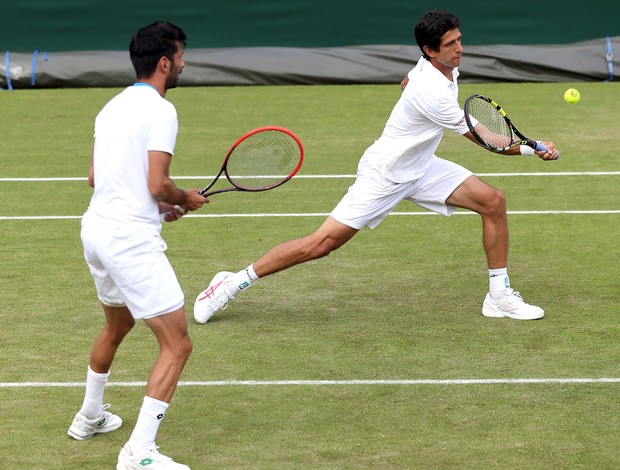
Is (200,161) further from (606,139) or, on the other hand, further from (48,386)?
(48,386)

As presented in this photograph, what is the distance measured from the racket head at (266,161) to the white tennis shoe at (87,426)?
1.62 m

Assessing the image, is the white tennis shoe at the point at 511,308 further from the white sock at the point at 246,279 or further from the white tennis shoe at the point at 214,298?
the white tennis shoe at the point at 214,298

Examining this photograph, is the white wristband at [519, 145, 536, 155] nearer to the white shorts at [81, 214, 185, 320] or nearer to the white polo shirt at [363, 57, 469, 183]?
the white polo shirt at [363, 57, 469, 183]

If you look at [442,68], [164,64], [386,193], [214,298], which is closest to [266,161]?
[386,193]

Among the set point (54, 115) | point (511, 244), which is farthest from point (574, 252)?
point (54, 115)

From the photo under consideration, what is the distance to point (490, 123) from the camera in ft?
23.7

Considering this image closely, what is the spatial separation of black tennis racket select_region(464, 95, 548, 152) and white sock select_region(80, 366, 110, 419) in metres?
2.82

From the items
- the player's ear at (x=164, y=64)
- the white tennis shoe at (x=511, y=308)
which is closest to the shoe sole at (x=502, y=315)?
the white tennis shoe at (x=511, y=308)

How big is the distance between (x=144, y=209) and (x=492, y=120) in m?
3.11

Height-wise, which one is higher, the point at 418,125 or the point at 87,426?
the point at 418,125

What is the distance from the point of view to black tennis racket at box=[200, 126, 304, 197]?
250 inches

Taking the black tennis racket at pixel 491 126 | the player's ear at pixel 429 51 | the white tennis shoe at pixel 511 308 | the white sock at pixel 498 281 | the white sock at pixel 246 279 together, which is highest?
the player's ear at pixel 429 51

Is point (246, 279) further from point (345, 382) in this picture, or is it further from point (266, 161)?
point (345, 382)

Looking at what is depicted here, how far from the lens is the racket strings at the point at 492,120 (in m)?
7.04
